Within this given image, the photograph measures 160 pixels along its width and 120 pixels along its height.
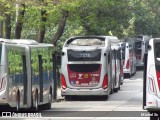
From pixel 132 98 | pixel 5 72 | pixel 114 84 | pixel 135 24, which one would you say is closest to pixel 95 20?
pixel 114 84

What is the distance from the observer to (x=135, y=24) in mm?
78000

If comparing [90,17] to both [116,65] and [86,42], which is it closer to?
[116,65]

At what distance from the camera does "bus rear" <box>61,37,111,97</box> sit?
34.8m

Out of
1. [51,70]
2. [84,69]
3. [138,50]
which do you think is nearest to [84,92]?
[84,69]

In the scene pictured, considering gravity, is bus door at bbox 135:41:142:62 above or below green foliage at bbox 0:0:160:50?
below

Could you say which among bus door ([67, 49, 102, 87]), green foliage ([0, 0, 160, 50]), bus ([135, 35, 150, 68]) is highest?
green foliage ([0, 0, 160, 50])

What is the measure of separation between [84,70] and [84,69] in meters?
0.05

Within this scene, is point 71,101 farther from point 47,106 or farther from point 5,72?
point 5,72

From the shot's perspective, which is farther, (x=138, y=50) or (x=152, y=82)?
(x=138, y=50)

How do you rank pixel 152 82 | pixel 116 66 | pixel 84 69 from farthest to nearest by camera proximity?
pixel 116 66
pixel 84 69
pixel 152 82

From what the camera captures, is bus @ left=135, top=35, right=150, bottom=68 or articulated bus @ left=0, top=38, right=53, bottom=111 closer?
articulated bus @ left=0, top=38, right=53, bottom=111

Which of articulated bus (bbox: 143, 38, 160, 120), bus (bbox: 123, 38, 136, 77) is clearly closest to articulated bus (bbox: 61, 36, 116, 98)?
articulated bus (bbox: 143, 38, 160, 120)

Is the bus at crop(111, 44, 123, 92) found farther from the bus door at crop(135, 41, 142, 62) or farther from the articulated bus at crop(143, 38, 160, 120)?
the bus door at crop(135, 41, 142, 62)

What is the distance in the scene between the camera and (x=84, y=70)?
35.0 m
